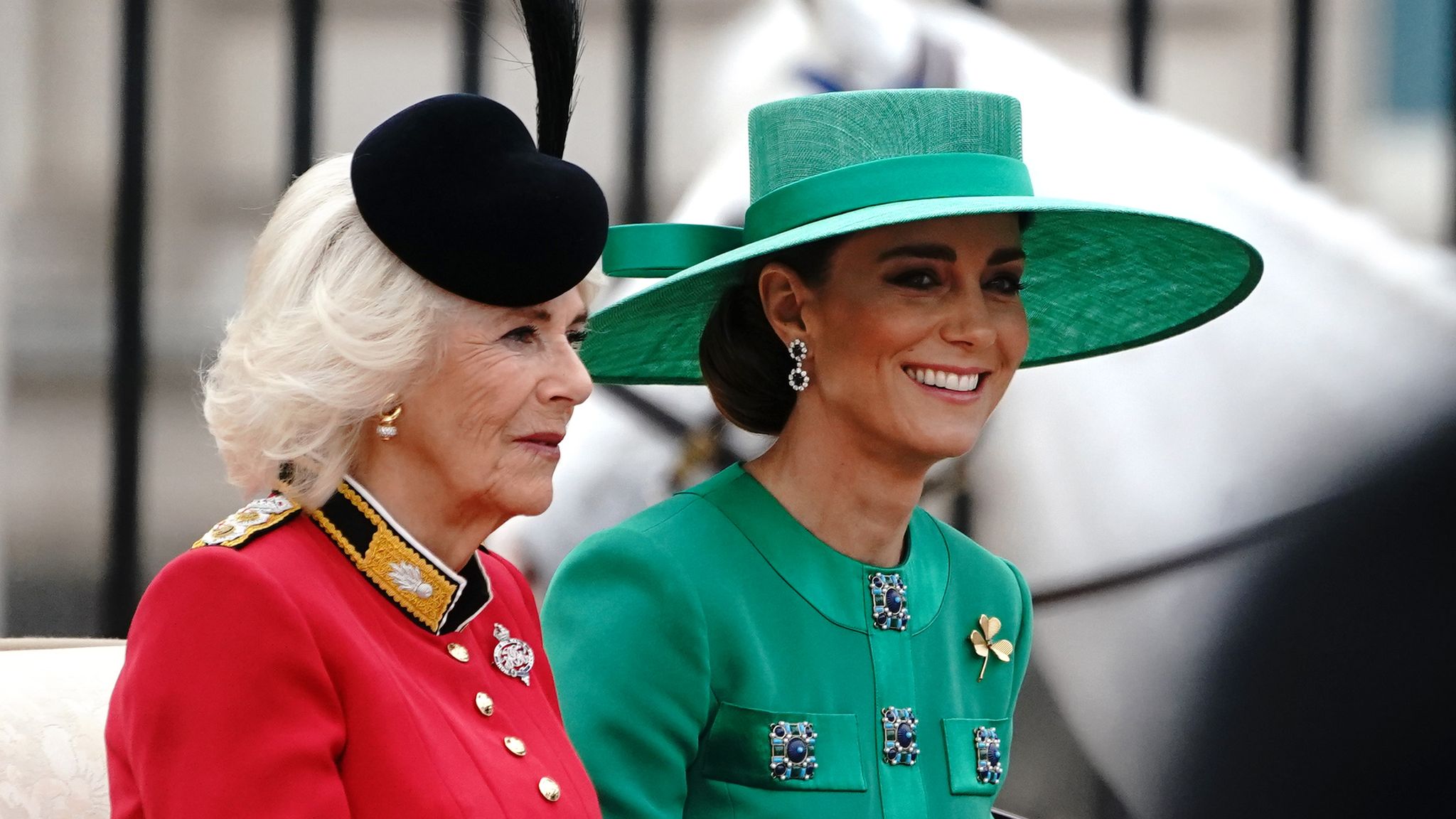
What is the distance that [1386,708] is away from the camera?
242 centimetres

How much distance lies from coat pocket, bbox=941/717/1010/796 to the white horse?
2.40 ft

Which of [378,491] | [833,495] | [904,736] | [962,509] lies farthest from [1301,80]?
[378,491]

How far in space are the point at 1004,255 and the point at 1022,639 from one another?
0.53 m

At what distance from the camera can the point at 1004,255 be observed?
168 centimetres

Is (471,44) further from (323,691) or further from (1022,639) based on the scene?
(323,691)

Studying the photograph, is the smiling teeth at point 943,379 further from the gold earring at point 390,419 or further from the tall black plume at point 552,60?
the gold earring at point 390,419

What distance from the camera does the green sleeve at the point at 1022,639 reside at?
1888 millimetres

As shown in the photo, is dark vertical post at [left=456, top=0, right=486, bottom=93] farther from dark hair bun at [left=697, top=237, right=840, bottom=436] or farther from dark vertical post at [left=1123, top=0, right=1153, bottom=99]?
dark vertical post at [left=1123, top=0, right=1153, bottom=99]

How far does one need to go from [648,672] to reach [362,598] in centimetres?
46

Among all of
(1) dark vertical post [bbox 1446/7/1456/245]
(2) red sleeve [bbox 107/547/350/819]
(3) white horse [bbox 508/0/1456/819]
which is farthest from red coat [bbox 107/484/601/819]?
(1) dark vertical post [bbox 1446/7/1456/245]

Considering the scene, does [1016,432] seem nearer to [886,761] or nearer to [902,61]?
[902,61]

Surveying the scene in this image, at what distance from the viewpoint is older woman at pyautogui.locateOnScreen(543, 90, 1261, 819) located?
1.60m

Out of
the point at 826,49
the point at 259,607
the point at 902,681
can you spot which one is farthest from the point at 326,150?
the point at 259,607

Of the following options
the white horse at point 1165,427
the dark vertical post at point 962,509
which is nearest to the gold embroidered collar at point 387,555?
the white horse at point 1165,427
